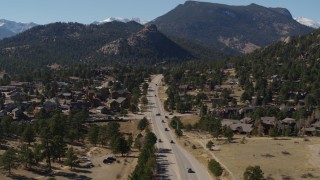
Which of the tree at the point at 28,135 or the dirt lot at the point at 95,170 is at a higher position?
the tree at the point at 28,135

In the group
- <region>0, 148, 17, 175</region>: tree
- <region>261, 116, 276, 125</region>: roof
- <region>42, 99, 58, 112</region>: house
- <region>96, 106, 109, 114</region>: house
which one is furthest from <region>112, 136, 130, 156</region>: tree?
<region>96, 106, 109, 114</region>: house

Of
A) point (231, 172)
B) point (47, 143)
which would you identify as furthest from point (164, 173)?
point (47, 143)

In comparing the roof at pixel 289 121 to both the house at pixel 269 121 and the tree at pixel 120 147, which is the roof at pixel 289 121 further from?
the tree at pixel 120 147

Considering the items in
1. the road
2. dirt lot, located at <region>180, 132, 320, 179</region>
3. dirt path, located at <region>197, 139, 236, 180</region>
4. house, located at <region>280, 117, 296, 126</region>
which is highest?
house, located at <region>280, 117, 296, 126</region>

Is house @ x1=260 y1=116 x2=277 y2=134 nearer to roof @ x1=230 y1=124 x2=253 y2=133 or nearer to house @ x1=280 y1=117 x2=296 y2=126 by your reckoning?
house @ x1=280 y1=117 x2=296 y2=126

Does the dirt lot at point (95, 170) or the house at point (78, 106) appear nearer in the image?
the dirt lot at point (95, 170)

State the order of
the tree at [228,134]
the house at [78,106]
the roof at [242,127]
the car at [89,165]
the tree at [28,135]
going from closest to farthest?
the car at [89,165] < the tree at [28,135] < the tree at [228,134] < the roof at [242,127] < the house at [78,106]

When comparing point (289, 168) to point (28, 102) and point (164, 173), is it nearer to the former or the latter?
point (164, 173)

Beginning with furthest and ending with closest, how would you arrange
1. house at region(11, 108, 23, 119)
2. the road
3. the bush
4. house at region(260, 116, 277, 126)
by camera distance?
house at region(11, 108, 23, 119), house at region(260, 116, 277, 126), the road, the bush

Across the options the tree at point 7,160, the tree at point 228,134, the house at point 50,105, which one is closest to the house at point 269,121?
the tree at point 228,134
